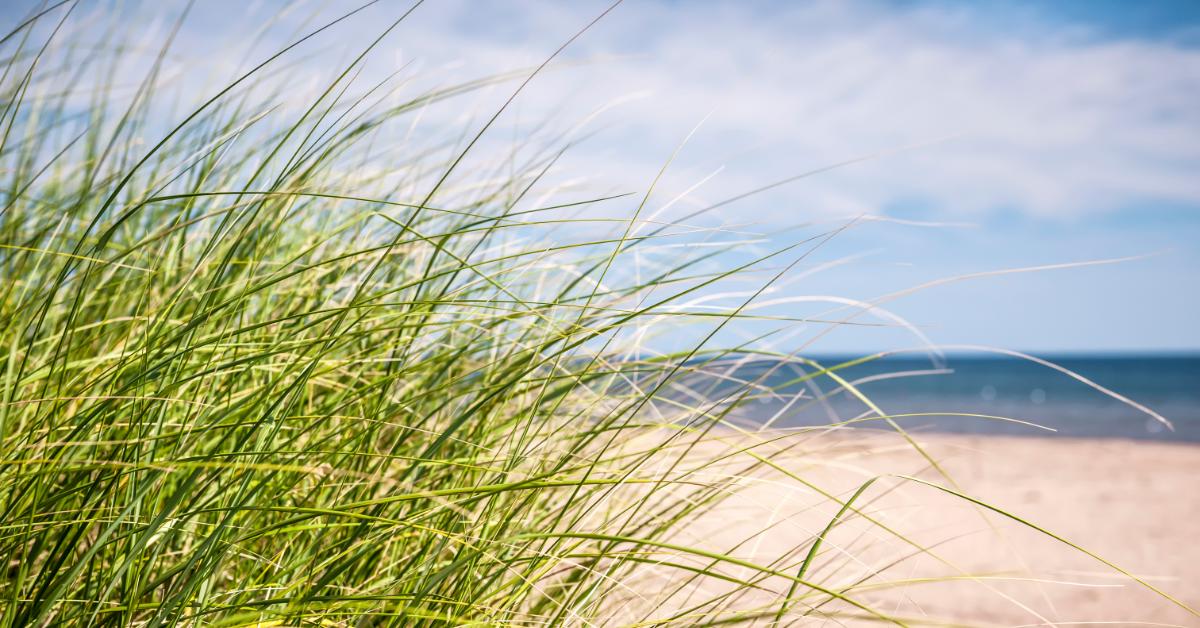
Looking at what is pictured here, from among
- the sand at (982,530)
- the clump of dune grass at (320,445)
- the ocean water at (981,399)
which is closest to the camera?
the clump of dune grass at (320,445)

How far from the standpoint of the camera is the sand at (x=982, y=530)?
1382 mm

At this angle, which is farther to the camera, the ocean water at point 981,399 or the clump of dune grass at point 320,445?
the ocean water at point 981,399

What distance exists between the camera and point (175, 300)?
3.26ft

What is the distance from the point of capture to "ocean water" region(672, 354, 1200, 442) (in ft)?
5.03

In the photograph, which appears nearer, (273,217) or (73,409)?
(73,409)

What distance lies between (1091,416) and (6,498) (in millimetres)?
24598

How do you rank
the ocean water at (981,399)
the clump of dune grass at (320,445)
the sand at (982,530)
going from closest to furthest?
the clump of dune grass at (320,445), the sand at (982,530), the ocean water at (981,399)

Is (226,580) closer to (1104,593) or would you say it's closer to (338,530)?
(338,530)

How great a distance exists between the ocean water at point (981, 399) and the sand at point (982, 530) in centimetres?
14

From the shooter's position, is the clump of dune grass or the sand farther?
the sand

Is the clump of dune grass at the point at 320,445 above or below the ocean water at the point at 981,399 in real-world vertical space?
above

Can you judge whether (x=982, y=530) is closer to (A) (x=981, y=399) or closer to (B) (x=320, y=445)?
(B) (x=320, y=445)

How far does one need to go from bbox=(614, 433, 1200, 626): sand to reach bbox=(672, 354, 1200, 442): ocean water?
137 mm

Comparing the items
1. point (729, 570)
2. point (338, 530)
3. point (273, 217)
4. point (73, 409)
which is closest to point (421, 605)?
point (338, 530)
